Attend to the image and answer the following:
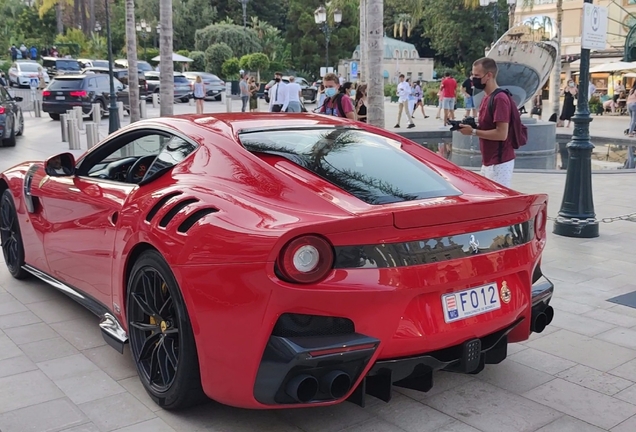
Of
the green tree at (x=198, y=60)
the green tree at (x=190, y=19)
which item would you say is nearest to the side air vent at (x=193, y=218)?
the green tree at (x=198, y=60)

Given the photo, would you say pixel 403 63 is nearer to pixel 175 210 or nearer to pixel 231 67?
pixel 231 67

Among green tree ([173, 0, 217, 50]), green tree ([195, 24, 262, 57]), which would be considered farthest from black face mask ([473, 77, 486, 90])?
green tree ([173, 0, 217, 50])

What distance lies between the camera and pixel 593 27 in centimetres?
746

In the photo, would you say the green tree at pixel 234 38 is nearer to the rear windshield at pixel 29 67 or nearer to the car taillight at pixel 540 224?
the rear windshield at pixel 29 67

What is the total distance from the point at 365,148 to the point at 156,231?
1.31m

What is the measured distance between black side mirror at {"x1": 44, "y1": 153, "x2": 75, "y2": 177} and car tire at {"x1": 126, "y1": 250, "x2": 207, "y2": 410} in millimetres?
1414

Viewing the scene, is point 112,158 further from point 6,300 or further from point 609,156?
point 609,156

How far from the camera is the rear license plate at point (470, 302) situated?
316cm

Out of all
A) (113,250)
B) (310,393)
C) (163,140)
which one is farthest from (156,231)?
(310,393)

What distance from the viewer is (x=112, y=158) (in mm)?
5242

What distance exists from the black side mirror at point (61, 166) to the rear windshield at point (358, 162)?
1.59m

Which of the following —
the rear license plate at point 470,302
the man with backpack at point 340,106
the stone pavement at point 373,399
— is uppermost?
the man with backpack at point 340,106

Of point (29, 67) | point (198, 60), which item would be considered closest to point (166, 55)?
point (29, 67)

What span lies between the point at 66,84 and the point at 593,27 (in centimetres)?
2094
